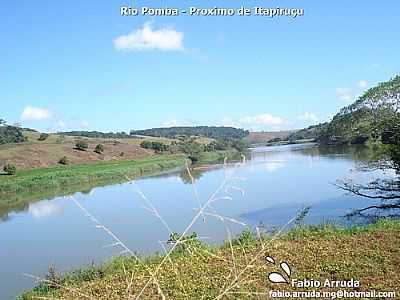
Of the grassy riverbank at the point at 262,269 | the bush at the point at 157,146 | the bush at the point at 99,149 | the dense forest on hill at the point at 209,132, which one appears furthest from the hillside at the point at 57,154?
the grassy riverbank at the point at 262,269

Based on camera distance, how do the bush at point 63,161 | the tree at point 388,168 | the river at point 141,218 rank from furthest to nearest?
the bush at point 63,161
the tree at point 388,168
the river at point 141,218

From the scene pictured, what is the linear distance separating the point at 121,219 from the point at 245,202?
409 centimetres

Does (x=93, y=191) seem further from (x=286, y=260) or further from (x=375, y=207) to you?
(x=286, y=260)

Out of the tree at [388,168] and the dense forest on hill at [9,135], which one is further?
the dense forest on hill at [9,135]

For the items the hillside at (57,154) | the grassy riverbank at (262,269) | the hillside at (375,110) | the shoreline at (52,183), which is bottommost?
the shoreline at (52,183)

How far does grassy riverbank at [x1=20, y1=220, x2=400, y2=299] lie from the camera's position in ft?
14.3

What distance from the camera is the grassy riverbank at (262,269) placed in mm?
4364

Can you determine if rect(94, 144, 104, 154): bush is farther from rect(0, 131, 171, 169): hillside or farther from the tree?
the tree

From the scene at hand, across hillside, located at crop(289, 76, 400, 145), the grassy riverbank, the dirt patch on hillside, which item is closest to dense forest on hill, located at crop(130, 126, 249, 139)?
the dirt patch on hillside

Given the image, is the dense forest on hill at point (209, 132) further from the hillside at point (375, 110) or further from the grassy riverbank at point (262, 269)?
the grassy riverbank at point (262, 269)

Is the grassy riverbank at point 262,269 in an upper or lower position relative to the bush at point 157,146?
lower

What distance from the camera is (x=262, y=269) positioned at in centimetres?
476

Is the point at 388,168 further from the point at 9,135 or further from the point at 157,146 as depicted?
the point at 9,135

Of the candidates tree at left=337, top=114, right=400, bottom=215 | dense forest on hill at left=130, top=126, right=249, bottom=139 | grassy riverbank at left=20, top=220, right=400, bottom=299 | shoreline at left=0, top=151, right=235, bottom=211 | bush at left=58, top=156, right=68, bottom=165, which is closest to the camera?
grassy riverbank at left=20, top=220, right=400, bottom=299
